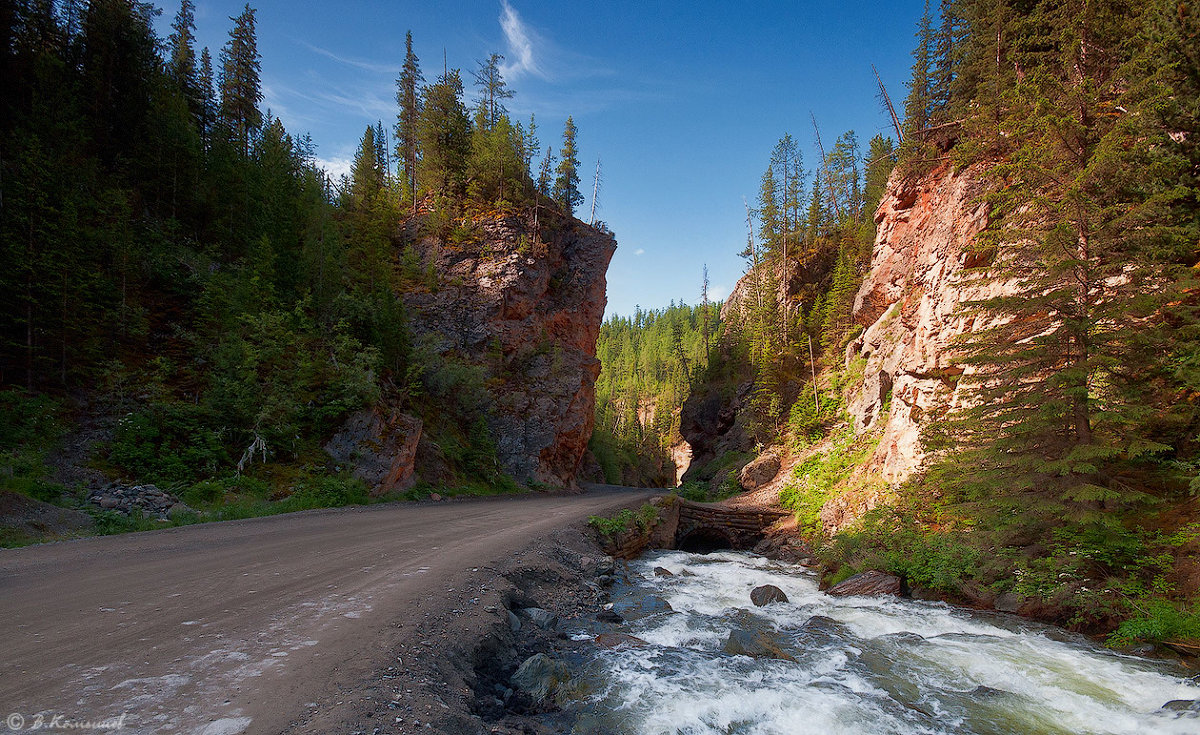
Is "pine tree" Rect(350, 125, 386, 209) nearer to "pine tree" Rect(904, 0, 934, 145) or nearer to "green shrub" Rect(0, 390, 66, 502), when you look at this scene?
"green shrub" Rect(0, 390, 66, 502)

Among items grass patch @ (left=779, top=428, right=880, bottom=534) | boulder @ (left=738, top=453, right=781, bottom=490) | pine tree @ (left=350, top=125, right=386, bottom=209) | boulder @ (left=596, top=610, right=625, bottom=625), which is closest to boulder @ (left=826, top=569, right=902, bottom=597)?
grass patch @ (left=779, top=428, right=880, bottom=534)

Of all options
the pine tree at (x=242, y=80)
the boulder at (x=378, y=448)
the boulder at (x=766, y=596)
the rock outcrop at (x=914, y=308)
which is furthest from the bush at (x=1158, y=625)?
the pine tree at (x=242, y=80)

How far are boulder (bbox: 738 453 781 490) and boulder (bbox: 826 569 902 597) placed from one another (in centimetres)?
1772

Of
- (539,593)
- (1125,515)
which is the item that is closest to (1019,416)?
(1125,515)

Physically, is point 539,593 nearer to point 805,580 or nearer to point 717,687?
point 717,687

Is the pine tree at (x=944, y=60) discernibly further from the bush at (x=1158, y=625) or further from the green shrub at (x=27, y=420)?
the green shrub at (x=27, y=420)

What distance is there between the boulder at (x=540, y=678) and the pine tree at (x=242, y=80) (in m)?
43.4

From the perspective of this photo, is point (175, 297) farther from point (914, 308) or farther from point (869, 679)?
point (914, 308)

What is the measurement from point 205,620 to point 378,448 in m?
12.9

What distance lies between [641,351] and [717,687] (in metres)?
96.8

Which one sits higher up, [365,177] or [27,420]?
[365,177]

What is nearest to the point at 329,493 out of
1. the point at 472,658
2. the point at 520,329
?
the point at 472,658

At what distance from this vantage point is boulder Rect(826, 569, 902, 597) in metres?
11.3

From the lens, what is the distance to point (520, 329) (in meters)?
33.0
